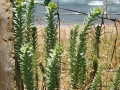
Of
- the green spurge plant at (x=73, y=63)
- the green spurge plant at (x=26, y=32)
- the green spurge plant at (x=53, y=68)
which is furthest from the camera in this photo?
the green spurge plant at (x=73, y=63)

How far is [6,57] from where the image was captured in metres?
1.88

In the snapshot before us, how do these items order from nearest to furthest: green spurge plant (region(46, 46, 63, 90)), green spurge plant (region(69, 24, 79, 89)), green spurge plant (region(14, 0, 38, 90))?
green spurge plant (region(46, 46, 63, 90)), green spurge plant (region(14, 0, 38, 90)), green spurge plant (region(69, 24, 79, 89))

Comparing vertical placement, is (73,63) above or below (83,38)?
below

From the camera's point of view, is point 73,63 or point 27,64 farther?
point 73,63

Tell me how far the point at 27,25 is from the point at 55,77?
338 mm

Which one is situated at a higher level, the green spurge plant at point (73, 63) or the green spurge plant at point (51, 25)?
the green spurge plant at point (51, 25)

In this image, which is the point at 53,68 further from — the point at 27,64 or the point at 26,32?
the point at 26,32

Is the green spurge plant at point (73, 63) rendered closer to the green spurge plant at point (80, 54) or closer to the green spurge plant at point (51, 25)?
the green spurge plant at point (80, 54)

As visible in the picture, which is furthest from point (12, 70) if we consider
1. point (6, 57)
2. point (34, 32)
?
point (34, 32)

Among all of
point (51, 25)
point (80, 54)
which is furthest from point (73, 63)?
point (51, 25)

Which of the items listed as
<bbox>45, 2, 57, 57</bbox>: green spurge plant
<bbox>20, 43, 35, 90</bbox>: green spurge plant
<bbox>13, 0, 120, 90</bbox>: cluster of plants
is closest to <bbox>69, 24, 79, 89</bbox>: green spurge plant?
<bbox>13, 0, 120, 90</bbox>: cluster of plants

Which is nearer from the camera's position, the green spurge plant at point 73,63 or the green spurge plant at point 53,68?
the green spurge plant at point 53,68

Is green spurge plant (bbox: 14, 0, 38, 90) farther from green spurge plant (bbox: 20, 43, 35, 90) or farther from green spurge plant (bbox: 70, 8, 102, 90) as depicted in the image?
Result: green spurge plant (bbox: 70, 8, 102, 90)

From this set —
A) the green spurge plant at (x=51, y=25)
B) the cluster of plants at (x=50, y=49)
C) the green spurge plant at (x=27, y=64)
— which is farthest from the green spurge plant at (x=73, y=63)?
the green spurge plant at (x=27, y=64)
